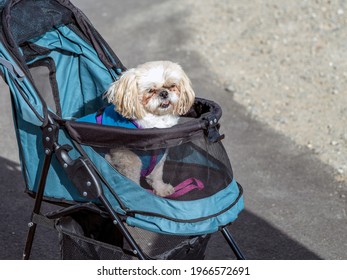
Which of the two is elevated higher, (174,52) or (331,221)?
Answer: (331,221)

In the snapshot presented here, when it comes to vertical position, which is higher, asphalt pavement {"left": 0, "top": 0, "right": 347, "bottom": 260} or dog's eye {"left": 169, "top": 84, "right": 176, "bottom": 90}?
dog's eye {"left": 169, "top": 84, "right": 176, "bottom": 90}

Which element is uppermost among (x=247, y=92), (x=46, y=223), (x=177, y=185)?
(x=177, y=185)

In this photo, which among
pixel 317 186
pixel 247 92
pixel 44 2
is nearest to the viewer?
pixel 44 2

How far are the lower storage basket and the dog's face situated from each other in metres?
0.62

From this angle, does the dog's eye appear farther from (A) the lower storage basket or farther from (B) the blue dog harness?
(A) the lower storage basket

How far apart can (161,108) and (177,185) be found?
62 centimetres

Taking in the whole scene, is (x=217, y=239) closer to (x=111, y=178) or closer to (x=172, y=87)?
(x=172, y=87)

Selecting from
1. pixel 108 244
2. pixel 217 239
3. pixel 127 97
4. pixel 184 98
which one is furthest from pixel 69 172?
pixel 217 239

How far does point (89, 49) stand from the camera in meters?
4.45

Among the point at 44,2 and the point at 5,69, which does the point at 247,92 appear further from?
the point at 5,69

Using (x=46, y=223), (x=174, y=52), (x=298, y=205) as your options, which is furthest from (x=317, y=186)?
(x=174, y=52)

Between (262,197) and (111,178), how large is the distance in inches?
87.5

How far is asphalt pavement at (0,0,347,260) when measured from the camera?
4.93m

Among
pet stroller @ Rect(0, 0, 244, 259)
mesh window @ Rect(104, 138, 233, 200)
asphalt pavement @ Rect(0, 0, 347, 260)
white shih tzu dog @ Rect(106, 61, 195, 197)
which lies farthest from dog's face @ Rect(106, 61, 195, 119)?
asphalt pavement @ Rect(0, 0, 347, 260)
